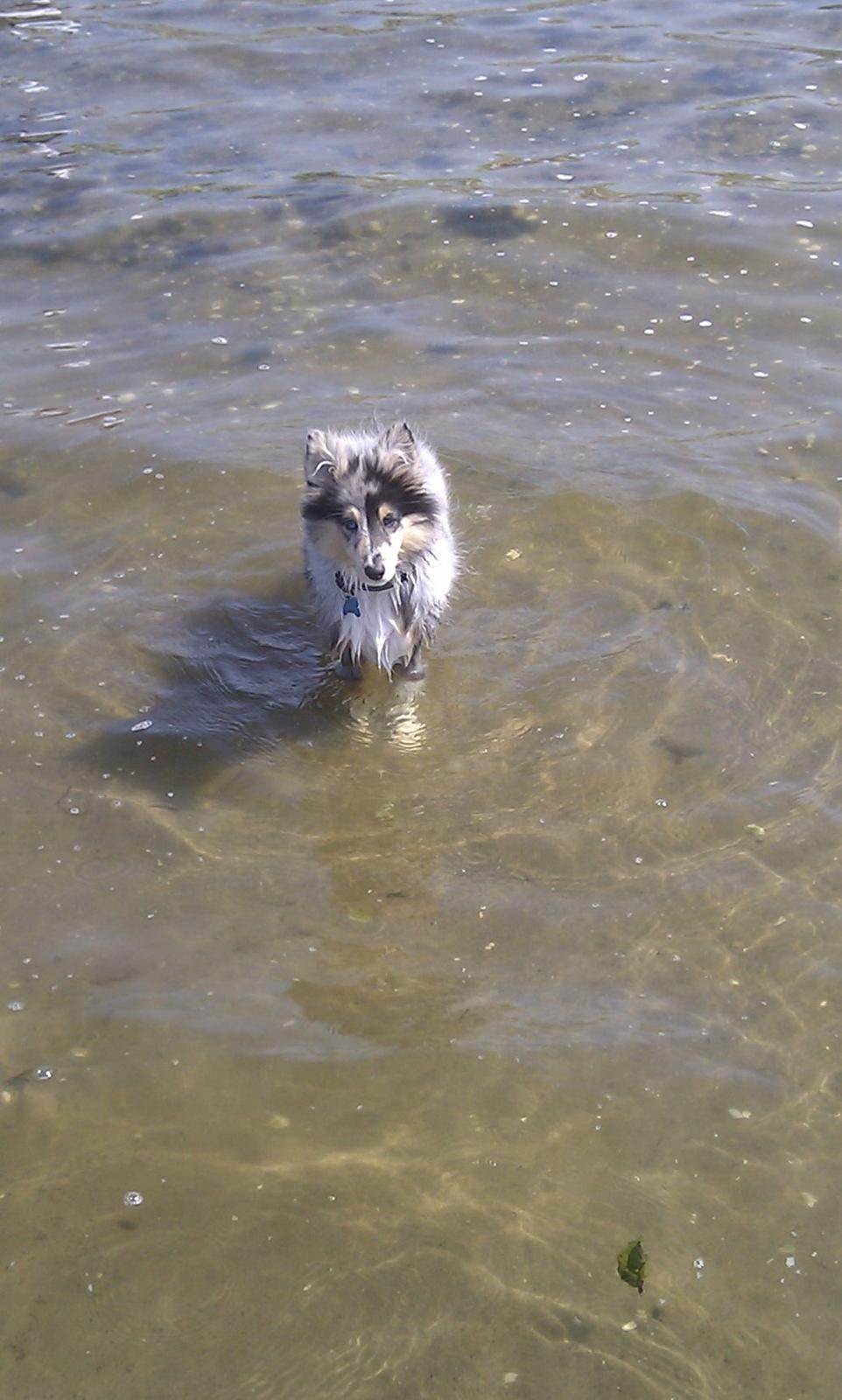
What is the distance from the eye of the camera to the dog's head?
6453mm

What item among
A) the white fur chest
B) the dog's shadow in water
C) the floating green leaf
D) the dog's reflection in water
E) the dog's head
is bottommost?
the floating green leaf

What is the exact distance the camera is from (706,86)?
517 inches

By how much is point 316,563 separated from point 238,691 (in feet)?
2.40

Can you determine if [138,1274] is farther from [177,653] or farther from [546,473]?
[546,473]

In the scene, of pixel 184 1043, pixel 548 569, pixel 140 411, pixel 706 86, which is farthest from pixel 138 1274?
pixel 706 86

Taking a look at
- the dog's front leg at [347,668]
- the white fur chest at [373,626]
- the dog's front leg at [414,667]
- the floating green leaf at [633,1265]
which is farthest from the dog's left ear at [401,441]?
the floating green leaf at [633,1265]

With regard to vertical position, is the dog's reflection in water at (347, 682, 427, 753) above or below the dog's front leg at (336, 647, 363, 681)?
below

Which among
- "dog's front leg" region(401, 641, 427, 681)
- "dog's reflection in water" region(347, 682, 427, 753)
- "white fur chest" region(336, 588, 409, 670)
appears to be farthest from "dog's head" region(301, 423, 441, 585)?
"dog's reflection in water" region(347, 682, 427, 753)

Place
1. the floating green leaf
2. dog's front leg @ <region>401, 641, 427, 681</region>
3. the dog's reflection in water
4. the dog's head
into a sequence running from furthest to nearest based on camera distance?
dog's front leg @ <region>401, 641, 427, 681</region> < the dog's reflection in water < the dog's head < the floating green leaf

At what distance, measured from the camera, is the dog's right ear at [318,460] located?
22.0 feet

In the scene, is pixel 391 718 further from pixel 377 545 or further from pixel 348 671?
pixel 377 545

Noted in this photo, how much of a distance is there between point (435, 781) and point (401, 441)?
150 centimetres

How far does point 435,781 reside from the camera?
6.68 meters

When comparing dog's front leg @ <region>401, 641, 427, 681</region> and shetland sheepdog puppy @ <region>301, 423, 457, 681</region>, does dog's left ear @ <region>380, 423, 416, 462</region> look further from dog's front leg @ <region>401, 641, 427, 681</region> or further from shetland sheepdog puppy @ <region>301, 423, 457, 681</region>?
dog's front leg @ <region>401, 641, 427, 681</region>
